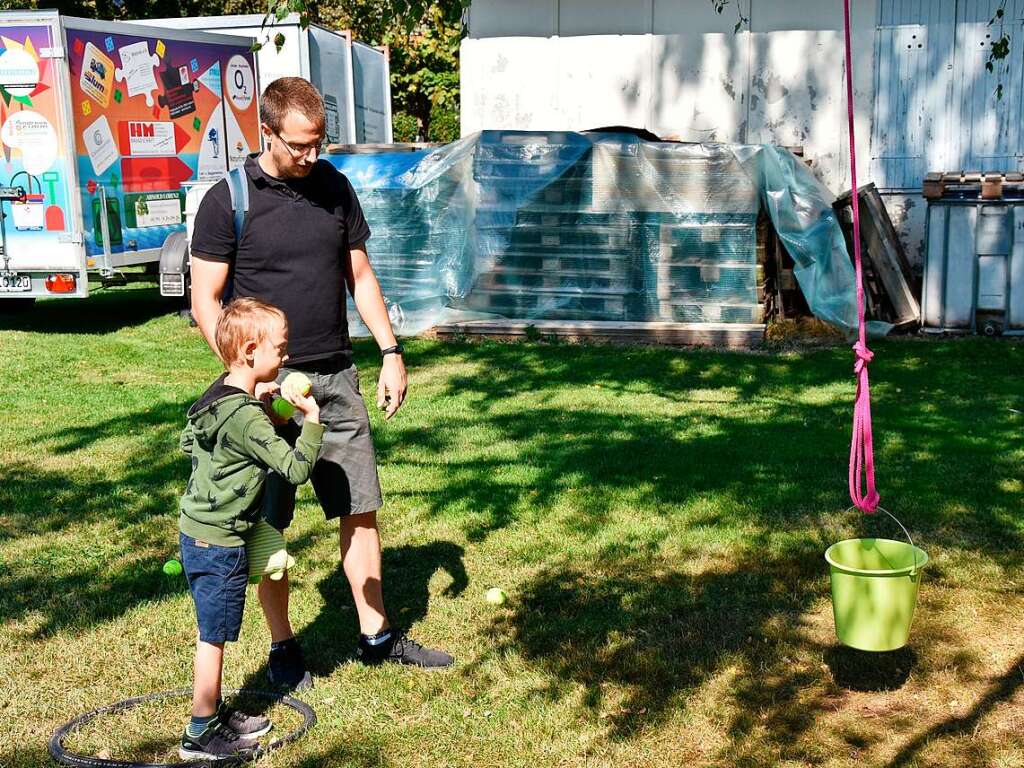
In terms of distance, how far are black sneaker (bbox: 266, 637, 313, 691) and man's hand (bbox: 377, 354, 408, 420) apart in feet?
3.02

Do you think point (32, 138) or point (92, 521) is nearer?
point (92, 521)

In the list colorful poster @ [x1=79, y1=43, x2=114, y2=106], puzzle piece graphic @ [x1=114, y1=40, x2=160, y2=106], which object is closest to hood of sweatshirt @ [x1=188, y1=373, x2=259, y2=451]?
colorful poster @ [x1=79, y1=43, x2=114, y2=106]

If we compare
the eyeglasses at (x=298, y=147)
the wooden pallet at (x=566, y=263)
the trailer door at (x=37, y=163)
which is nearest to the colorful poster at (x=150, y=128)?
the trailer door at (x=37, y=163)

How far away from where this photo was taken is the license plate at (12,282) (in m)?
12.3

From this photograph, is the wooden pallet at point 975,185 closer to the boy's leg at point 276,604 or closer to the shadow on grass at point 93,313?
the shadow on grass at point 93,313

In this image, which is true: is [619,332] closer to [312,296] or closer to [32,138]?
[32,138]

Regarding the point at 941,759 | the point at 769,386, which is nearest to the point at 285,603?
the point at 941,759

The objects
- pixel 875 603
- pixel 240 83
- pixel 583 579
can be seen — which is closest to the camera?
pixel 875 603

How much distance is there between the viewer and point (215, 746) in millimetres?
3803

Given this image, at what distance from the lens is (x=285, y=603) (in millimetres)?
4336

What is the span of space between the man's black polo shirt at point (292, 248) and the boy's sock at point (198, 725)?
122 cm

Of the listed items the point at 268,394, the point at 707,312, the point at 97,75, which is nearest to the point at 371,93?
the point at 97,75

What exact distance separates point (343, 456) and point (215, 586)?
78cm

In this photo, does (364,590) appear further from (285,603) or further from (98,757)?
(98,757)
